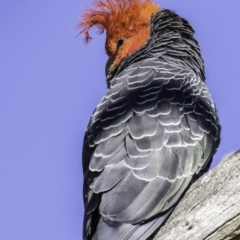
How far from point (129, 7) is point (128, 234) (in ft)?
12.2

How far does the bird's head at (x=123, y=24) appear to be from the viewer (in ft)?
24.5

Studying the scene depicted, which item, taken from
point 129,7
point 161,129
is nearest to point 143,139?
point 161,129

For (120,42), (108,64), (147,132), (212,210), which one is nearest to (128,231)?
(212,210)

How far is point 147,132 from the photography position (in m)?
5.62

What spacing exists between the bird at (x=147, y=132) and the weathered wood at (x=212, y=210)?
22 centimetres

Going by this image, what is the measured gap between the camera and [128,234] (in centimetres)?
492

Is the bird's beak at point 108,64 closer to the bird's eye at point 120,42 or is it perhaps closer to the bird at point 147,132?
the bird at point 147,132

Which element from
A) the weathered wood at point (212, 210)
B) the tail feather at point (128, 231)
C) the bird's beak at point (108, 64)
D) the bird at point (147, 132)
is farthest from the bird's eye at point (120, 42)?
the tail feather at point (128, 231)

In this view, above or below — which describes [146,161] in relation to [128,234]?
above

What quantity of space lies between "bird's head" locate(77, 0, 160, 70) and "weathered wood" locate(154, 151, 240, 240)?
2841mm

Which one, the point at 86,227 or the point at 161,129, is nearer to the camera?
the point at 86,227

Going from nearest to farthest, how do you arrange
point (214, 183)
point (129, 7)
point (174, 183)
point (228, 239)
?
point (228, 239) → point (214, 183) → point (174, 183) → point (129, 7)

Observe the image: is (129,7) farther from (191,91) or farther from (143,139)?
(143,139)

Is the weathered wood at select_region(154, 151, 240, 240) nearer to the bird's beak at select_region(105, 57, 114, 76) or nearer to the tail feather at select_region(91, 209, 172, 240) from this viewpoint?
the tail feather at select_region(91, 209, 172, 240)
